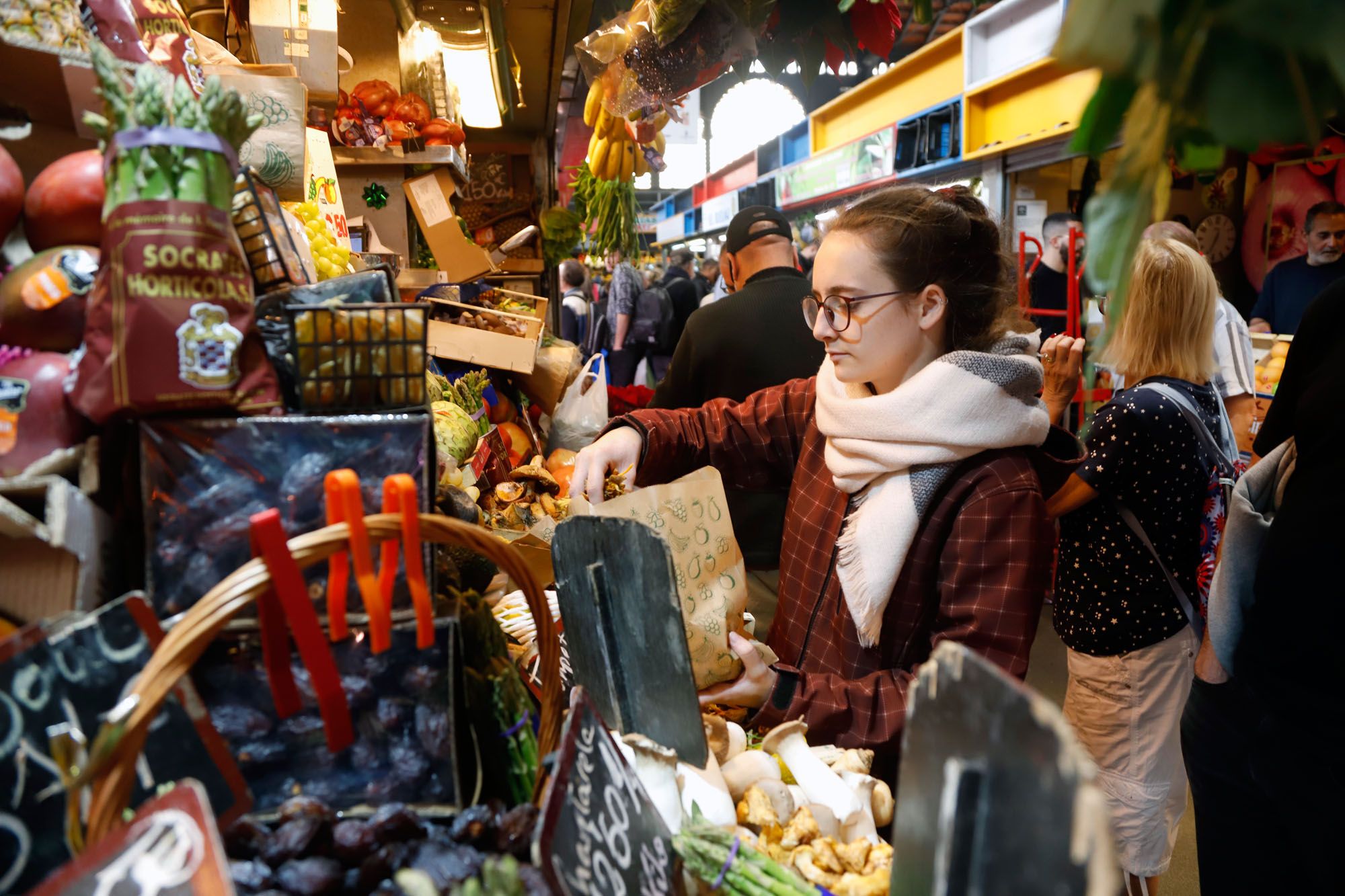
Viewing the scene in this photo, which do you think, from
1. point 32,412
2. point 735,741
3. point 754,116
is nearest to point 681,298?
point 754,116

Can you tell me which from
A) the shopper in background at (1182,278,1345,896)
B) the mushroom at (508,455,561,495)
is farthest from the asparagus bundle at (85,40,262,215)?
the mushroom at (508,455,561,495)

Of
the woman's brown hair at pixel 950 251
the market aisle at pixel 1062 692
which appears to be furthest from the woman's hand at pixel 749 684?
the market aisle at pixel 1062 692

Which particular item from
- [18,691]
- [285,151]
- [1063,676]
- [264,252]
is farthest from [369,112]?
[1063,676]

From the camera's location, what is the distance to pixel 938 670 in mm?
565

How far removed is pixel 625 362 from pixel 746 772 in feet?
26.1

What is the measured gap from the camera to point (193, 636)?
0.65 m

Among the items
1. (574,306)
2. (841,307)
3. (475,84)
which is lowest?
(841,307)

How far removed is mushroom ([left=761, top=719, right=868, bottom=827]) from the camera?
44.6 inches

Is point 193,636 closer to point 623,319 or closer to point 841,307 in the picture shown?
point 841,307

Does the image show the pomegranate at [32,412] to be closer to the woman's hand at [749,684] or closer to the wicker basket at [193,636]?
the wicker basket at [193,636]

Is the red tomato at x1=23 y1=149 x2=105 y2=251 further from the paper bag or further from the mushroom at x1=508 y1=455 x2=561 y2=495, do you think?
the mushroom at x1=508 y1=455 x2=561 y2=495

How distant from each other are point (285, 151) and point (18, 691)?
1165mm

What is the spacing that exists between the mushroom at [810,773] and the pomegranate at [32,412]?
3.12ft

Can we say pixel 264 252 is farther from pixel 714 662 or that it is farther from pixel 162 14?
pixel 714 662
